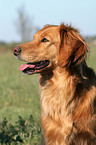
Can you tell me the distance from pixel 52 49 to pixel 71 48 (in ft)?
0.99

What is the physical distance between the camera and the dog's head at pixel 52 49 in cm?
295

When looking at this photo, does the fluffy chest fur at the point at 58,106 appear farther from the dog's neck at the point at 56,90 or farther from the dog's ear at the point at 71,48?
the dog's ear at the point at 71,48

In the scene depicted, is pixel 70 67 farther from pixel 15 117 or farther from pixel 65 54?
pixel 15 117

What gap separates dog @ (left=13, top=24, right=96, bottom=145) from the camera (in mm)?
2895

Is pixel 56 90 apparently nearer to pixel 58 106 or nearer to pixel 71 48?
pixel 58 106

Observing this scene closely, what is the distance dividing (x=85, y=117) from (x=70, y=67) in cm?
69

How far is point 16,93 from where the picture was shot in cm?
766

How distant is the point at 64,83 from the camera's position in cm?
302

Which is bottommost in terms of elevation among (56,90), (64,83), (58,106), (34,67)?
(58,106)

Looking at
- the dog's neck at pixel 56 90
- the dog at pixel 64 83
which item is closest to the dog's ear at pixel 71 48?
the dog at pixel 64 83

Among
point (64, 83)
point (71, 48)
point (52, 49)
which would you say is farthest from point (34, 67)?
point (71, 48)

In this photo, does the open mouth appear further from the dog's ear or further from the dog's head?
the dog's ear

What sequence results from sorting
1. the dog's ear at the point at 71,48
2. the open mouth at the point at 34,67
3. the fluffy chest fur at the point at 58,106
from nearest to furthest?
the dog's ear at the point at 71,48 → the fluffy chest fur at the point at 58,106 → the open mouth at the point at 34,67

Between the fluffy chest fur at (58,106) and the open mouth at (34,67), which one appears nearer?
the fluffy chest fur at (58,106)
